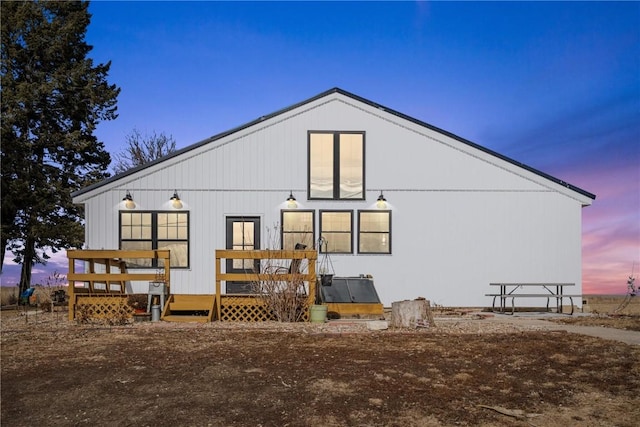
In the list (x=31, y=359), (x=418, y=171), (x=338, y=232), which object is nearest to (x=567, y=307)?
(x=418, y=171)

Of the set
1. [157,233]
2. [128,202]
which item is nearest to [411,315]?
[157,233]

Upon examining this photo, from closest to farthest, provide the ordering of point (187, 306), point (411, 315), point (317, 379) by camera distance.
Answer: point (317, 379) < point (411, 315) < point (187, 306)

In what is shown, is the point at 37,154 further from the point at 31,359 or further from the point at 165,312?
the point at 31,359

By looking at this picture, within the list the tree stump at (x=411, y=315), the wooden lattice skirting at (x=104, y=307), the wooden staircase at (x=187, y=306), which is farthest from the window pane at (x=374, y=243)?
the wooden lattice skirting at (x=104, y=307)

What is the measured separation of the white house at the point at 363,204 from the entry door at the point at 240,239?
3cm

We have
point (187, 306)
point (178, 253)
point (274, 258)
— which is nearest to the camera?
point (274, 258)

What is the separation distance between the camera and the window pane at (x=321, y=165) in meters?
14.0

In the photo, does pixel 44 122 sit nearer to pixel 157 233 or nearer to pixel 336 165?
pixel 157 233

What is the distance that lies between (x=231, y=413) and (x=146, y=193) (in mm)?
10079

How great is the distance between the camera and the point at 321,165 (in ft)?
46.0

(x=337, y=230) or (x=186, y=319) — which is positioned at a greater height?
(x=337, y=230)

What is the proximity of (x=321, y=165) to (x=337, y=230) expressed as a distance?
71.1 inches

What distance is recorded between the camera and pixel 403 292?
1380cm

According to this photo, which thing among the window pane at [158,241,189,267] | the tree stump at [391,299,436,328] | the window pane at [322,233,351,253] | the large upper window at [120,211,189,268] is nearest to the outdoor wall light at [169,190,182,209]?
the large upper window at [120,211,189,268]
